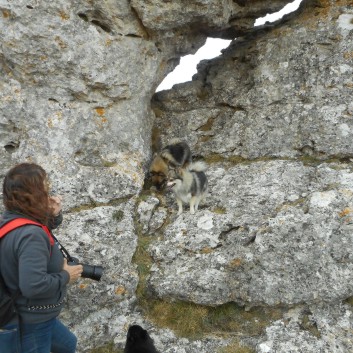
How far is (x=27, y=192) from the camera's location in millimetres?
3857

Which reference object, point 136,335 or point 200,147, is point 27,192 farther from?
point 200,147

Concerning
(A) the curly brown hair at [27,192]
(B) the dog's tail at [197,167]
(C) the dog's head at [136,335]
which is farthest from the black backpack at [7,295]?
(B) the dog's tail at [197,167]

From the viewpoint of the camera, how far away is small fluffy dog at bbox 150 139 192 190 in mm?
7582

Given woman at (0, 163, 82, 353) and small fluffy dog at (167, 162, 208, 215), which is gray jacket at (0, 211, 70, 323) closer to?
woman at (0, 163, 82, 353)

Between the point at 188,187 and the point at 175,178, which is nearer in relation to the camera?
the point at 188,187

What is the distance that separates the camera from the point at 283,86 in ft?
26.5

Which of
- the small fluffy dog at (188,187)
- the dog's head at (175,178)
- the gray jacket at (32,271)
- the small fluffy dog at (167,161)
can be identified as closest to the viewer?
the gray jacket at (32,271)

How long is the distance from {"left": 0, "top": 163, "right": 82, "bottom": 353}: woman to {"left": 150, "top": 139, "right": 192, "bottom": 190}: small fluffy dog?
3.56 m

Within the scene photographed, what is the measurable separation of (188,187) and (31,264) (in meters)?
3.87

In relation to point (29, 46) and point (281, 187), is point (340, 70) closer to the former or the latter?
point (281, 187)

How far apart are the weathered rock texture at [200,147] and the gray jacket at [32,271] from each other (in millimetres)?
2302

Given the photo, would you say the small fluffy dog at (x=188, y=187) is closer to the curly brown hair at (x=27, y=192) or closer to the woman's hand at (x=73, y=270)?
the woman's hand at (x=73, y=270)

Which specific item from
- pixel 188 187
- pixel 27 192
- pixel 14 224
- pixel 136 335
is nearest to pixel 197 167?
pixel 188 187

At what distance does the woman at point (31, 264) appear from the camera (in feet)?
12.0
